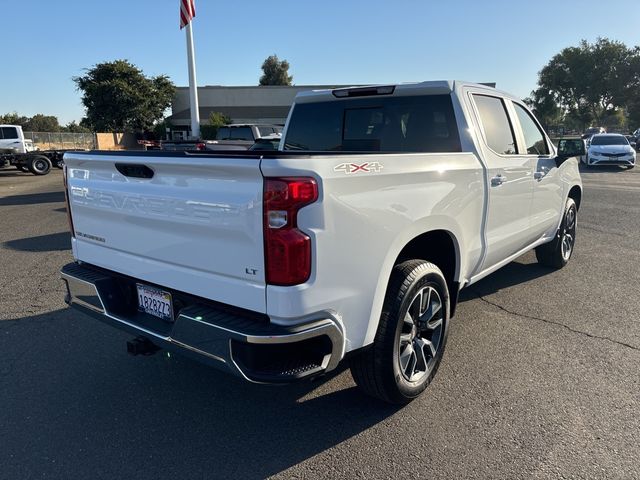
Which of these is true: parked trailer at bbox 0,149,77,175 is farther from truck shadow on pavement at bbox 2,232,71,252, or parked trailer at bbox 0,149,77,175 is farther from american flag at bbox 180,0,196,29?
truck shadow on pavement at bbox 2,232,71,252

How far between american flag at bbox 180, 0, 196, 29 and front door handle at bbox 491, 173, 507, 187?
1844 cm

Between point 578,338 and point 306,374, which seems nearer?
point 306,374

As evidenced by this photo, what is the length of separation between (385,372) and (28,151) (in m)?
24.3

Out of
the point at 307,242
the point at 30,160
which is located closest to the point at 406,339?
the point at 307,242

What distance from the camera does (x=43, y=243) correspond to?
7.71 metres

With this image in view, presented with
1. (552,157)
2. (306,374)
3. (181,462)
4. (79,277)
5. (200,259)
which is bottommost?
(181,462)

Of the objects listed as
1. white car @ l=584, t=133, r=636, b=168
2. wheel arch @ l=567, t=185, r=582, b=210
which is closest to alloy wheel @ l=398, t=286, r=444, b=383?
wheel arch @ l=567, t=185, r=582, b=210

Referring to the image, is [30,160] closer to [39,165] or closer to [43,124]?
[39,165]

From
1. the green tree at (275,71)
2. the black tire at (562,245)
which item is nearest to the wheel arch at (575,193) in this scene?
the black tire at (562,245)

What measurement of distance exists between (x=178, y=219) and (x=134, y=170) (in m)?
0.49

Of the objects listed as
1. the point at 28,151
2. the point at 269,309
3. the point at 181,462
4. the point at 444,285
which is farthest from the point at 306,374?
the point at 28,151

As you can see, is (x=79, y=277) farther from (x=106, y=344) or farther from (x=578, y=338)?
(x=578, y=338)

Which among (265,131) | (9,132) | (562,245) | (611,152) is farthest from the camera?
(9,132)

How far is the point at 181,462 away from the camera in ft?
8.55
